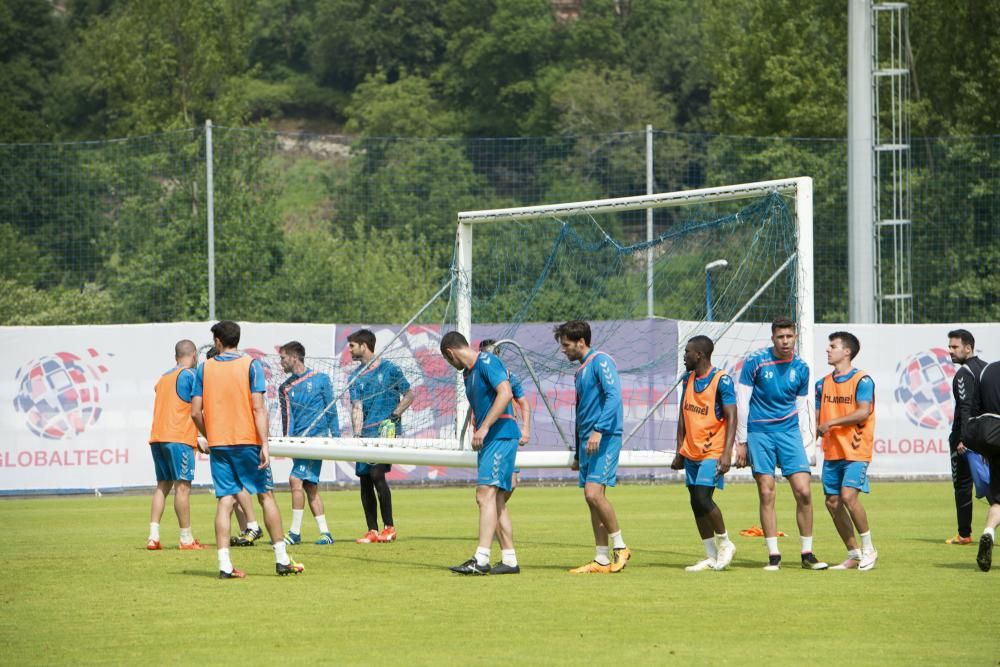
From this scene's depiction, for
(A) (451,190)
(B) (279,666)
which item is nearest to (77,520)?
(B) (279,666)

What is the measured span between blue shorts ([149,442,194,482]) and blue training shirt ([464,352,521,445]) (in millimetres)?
4256

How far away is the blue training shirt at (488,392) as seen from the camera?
12266 mm

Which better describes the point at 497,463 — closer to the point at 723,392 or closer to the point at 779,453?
the point at 723,392

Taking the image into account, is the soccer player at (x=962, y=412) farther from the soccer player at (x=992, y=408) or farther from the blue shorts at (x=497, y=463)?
the blue shorts at (x=497, y=463)

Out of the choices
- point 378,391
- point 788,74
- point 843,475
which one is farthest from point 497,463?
point 788,74

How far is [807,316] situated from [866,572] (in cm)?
307

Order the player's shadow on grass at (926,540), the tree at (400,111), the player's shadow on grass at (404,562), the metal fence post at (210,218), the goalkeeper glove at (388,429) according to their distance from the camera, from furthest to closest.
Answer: the tree at (400,111), the metal fence post at (210,218), the goalkeeper glove at (388,429), the player's shadow on grass at (926,540), the player's shadow on grass at (404,562)

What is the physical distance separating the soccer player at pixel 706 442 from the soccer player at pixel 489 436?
4.79 feet

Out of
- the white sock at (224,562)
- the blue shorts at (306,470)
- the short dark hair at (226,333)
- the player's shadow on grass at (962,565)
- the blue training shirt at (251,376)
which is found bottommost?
the player's shadow on grass at (962,565)

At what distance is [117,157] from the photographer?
1200 inches

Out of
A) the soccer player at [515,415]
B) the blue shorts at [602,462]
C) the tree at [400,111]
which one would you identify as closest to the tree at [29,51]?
the tree at [400,111]

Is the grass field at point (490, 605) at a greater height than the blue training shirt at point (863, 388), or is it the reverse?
the blue training shirt at point (863, 388)

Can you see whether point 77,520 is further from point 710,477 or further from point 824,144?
point 824,144

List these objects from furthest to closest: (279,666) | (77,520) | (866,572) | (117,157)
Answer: (117,157), (77,520), (866,572), (279,666)
